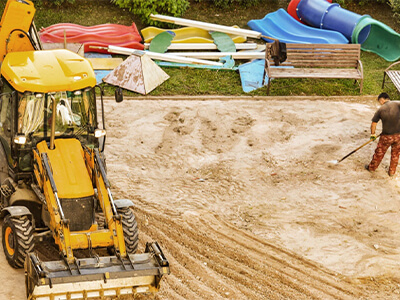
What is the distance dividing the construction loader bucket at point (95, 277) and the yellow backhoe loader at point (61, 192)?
0.01 m

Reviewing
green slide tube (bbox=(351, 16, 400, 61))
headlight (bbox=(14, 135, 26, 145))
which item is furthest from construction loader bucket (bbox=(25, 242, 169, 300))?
green slide tube (bbox=(351, 16, 400, 61))

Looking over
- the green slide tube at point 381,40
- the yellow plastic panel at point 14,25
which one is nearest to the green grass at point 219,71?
the green slide tube at point 381,40

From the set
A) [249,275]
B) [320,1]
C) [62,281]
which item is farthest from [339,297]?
[320,1]

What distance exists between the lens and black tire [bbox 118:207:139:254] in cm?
932

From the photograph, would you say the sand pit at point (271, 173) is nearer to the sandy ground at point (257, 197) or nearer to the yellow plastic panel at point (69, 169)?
the sandy ground at point (257, 197)

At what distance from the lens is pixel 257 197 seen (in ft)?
39.9

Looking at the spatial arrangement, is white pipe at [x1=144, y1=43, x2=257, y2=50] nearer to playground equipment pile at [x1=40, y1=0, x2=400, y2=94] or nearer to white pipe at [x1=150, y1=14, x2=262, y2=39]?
playground equipment pile at [x1=40, y1=0, x2=400, y2=94]

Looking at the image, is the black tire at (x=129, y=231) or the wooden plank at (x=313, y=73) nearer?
the black tire at (x=129, y=231)

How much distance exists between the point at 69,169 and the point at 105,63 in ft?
28.4

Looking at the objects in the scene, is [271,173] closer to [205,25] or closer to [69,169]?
[69,169]

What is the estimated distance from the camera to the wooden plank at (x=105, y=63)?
57.4 feet

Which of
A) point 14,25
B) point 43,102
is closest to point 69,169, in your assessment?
point 43,102

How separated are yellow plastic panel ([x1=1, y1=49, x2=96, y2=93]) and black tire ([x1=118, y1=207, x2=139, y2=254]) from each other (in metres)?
1.99

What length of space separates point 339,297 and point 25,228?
4.55 metres
